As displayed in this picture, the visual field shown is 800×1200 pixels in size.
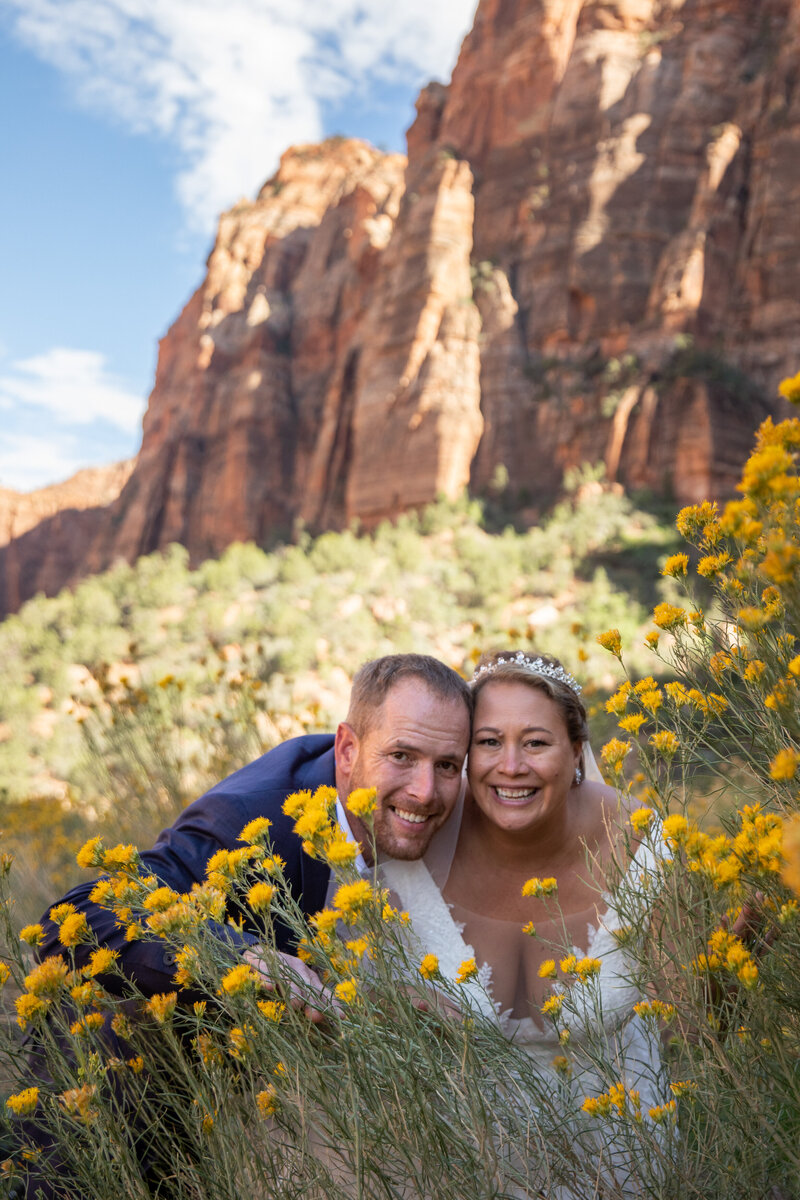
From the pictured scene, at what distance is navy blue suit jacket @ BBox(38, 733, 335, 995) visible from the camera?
196 cm

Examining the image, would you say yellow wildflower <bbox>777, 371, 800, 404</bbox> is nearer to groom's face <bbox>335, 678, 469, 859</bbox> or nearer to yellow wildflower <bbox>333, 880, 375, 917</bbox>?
yellow wildflower <bbox>333, 880, 375, 917</bbox>

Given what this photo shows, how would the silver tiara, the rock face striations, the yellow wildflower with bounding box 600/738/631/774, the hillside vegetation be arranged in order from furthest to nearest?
the rock face striations < the hillside vegetation < the silver tiara < the yellow wildflower with bounding box 600/738/631/774

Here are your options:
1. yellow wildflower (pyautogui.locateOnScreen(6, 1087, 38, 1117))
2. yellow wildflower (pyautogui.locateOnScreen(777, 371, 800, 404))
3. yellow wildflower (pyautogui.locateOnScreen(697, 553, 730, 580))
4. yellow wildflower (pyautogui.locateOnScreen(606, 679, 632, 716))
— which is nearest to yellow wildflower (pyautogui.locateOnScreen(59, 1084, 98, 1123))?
yellow wildflower (pyautogui.locateOnScreen(6, 1087, 38, 1117))

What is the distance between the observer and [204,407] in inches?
1494

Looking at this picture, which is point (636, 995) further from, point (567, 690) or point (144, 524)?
point (144, 524)

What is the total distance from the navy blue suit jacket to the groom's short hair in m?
0.35

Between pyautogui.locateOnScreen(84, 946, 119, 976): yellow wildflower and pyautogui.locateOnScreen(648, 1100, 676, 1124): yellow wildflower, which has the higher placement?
pyautogui.locateOnScreen(84, 946, 119, 976): yellow wildflower

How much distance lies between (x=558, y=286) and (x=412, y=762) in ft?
89.9

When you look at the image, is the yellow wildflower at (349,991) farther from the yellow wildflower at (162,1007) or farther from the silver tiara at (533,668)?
the silver tiara at (533,668)

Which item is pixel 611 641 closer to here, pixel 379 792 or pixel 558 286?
pixel 379 792

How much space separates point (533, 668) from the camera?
8.02 ft

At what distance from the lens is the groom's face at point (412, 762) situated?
7.11 ft

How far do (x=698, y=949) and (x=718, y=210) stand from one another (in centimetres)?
2762

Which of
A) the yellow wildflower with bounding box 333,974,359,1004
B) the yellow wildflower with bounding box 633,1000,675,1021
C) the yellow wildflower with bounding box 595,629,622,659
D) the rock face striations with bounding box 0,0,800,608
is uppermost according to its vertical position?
the rock face striations with bounding box 0,0,800,608
